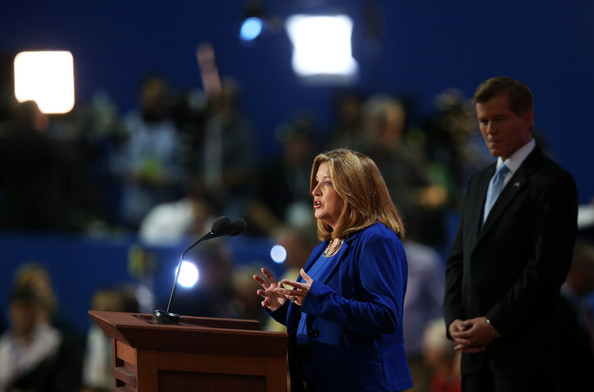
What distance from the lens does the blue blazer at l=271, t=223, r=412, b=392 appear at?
116 inches

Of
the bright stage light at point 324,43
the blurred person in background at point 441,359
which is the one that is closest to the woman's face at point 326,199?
the blurred person in background at point 441,359

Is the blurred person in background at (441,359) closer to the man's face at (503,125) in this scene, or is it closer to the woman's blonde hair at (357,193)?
the man's face at (503,125)

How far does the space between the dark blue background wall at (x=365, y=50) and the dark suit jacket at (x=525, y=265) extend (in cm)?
519

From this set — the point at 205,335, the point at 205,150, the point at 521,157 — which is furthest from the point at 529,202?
the point at 205,150

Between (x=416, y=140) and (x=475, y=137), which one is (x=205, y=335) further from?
(x=416, y=140)

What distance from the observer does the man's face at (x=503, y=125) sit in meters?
3.40

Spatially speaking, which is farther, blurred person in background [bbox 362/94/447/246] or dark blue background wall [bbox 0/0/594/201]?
dark blue background wall [bbox 0/0/594/201]

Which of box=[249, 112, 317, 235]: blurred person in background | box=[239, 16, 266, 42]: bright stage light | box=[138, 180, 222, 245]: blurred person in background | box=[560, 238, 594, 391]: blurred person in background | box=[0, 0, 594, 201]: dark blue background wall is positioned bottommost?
box=[560, 238, 594, 391]: blurred person in background

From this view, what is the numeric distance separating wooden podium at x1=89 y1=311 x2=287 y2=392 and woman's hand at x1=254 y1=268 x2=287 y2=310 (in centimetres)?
16

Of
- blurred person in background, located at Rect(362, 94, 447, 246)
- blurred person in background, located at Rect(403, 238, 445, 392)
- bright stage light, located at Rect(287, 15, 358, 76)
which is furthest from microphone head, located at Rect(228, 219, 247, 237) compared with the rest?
bright stage light, located at Rect(287, 15, 358, 76)

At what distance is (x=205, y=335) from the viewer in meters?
2.90

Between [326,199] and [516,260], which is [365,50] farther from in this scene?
[326,199]

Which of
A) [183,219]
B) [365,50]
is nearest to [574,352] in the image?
[183,219]

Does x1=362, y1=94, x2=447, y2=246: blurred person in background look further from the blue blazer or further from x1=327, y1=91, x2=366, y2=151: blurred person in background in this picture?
the blue blazer
